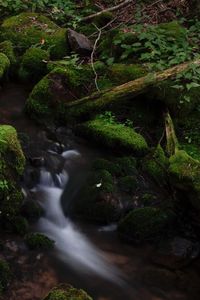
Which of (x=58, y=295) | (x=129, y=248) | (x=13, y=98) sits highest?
(x=58, y=295)

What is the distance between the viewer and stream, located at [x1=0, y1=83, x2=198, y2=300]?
525 cm

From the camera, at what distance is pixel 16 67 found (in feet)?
29.9

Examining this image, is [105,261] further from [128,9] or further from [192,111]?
[128,9]

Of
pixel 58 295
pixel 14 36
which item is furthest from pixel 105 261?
pixel 14 36

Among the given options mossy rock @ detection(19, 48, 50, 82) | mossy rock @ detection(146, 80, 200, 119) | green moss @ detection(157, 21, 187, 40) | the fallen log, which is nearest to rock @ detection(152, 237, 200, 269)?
mossy rock @ detection(146, 80, 200, 119)

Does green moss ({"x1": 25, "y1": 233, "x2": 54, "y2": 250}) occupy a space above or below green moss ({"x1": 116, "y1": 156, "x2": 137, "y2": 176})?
above

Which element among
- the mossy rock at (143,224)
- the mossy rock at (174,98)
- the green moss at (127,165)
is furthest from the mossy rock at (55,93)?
the mossy rock at (143,224)

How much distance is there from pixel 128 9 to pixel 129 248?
21.2 ft

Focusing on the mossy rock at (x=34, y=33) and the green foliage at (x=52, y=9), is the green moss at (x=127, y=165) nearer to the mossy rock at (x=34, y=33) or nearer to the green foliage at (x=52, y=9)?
the mossy rock at (x=34, y=33)

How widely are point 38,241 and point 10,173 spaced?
0.92 metres

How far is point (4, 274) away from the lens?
15.9 feet

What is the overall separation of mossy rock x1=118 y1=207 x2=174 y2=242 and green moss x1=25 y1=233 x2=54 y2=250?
96cm

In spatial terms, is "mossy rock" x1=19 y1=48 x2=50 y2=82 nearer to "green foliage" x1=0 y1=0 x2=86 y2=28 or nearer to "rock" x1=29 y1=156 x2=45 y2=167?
"green foliage" x1=0 y1=0 x2=86 y2=28

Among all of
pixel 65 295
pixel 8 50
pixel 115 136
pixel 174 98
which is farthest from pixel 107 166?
pixel 8 50
